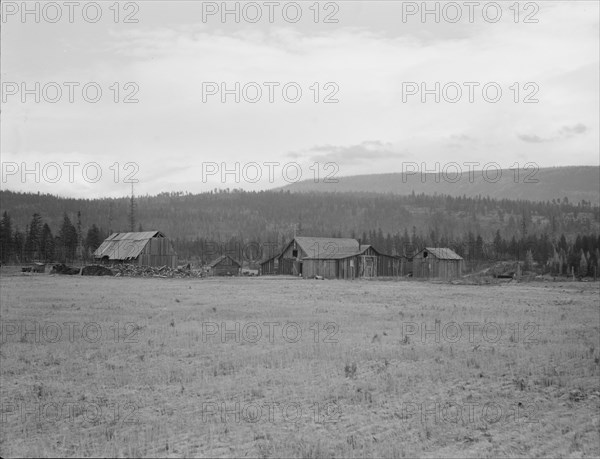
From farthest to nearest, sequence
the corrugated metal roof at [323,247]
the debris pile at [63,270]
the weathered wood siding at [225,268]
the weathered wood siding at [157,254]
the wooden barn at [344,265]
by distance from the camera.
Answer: the weathered wood siding at [157,254] → the weathered wood siding at [225,268] → the corrugated metal roof at [323,247] → the wooden barn at [344,265] → the debris pile at [63,270]

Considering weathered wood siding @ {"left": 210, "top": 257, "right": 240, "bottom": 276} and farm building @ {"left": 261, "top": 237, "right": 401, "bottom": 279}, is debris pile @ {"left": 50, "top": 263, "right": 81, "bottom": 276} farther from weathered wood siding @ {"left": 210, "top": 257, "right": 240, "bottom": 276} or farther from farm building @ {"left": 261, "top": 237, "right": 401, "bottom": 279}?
farm building @ {"left": 261, "top": 237, "right": 401, "bottom": 279}

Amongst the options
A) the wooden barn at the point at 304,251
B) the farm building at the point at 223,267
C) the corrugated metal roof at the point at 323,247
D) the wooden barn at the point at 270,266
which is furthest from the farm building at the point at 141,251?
the corrugated metal roof at the point at 323,247

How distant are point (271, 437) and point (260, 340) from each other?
9.46 meters

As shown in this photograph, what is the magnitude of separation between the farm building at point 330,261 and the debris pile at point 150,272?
10499mm

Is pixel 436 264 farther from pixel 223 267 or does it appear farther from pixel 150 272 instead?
pixel 150 272

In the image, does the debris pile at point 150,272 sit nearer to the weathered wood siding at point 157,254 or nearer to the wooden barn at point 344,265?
the weathered wood siding at point 157,254

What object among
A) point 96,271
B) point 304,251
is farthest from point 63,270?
point 304,251

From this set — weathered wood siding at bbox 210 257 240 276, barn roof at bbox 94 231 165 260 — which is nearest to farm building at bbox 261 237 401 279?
weathered wood siding at bbox 210 257 240 276

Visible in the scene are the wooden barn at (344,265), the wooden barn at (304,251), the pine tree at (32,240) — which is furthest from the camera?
the pine tree at (32,240)

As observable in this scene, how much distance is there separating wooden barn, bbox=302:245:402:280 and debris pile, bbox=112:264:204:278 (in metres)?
13.5

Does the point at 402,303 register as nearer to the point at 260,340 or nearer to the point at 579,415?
the point at 260,340

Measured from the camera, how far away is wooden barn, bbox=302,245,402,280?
73.2 metres

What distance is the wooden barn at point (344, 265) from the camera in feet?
240

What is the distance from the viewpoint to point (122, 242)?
8644cm
